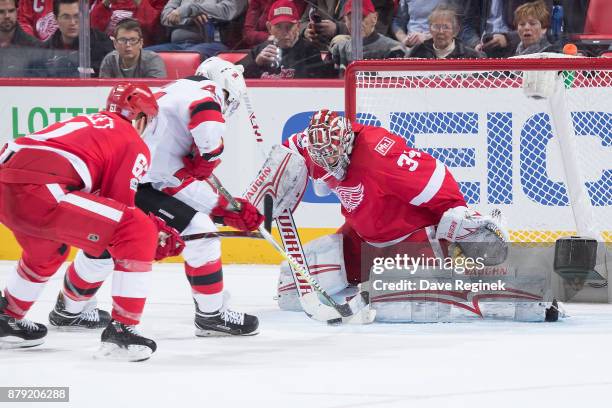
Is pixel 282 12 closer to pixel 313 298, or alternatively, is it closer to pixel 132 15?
pixel 132 15

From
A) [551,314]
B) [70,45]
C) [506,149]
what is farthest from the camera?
[70,45]

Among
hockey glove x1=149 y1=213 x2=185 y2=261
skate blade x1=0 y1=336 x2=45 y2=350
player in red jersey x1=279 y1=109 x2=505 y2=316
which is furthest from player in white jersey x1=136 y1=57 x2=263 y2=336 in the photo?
skate blade x1=0 y1=336 x2=45 y2=350

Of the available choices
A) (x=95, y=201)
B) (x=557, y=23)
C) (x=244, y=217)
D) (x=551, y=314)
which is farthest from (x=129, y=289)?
(x=557, y=23)

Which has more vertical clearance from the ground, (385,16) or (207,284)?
(385,16)

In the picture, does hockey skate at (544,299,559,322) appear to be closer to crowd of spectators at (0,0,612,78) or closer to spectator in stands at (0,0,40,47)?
crowd of spectators at (0,0,612,78)

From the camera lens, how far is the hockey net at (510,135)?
5.08 meters

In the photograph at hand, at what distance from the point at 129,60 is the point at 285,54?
873 millimetres

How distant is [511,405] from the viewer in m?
2.98

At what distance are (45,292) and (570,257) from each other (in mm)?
2362

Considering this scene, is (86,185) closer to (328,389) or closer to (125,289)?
(125,289)

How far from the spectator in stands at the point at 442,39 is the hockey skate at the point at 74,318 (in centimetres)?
228

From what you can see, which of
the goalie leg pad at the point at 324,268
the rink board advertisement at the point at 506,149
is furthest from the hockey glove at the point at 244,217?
the rink board advertisement at the point at 506,149

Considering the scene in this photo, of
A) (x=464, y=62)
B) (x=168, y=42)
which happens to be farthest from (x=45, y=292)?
(x=464, y=62)

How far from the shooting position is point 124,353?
357 centimetres
